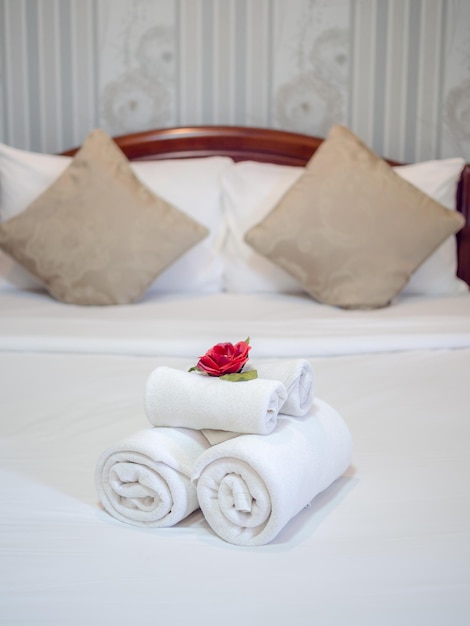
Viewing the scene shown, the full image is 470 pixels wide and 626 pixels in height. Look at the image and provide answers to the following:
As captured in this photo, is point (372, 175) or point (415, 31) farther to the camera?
point (415, 31)

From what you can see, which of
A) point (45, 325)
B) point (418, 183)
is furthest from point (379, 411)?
point (418, 183)

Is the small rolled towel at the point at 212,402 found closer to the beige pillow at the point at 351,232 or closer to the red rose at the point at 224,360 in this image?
the red rose at the point at 224,360

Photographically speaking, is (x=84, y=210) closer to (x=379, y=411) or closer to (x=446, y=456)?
(x=379, y=411)

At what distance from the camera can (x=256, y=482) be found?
0.99 metres

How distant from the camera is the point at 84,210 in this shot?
2.50 metres

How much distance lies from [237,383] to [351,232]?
1.49 meters

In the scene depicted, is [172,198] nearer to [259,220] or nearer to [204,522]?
[259,220]

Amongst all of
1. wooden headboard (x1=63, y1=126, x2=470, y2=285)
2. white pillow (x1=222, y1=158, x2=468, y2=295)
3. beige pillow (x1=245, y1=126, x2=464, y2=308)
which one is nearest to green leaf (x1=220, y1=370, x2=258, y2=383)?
beige pillow (x1=245, y1=126, x2=464, y2=308)

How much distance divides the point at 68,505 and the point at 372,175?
69.1 inches

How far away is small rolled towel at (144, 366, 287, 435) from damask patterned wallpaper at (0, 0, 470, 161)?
2.17 m

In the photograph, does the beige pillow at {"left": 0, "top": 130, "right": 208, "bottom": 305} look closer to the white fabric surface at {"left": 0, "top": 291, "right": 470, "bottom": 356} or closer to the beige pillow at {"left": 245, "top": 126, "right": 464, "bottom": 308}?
the white fabric surface at {"left": 0, "top": 291, "right": 470, "bottom": 356}

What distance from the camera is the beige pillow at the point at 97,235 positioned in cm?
244

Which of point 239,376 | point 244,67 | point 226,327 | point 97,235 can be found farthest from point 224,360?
point 244,67

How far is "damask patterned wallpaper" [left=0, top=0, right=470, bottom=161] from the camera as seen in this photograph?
122 inches
